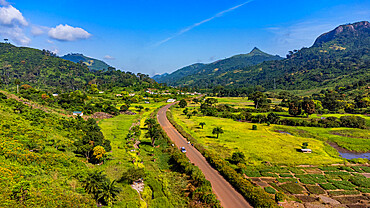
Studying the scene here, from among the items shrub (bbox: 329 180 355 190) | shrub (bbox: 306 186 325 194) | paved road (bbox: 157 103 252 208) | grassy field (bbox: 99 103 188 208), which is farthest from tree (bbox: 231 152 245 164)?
shrub (bbox: 329 180 355 190)

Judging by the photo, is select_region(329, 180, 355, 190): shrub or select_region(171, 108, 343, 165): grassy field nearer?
select_region(329, 180, 355, 190): shrub

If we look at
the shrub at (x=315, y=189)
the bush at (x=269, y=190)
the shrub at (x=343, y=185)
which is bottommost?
the shrub at (x=315, y=189)

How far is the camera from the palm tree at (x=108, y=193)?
1077 inches

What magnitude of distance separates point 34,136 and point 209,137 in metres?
48.8

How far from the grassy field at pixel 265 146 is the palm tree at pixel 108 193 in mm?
Result: 29518

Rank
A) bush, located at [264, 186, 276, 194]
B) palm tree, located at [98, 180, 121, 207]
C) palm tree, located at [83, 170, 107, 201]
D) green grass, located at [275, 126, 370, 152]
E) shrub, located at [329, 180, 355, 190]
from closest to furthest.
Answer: palm tree, located at [98, 180, 121, 207] → palm tree, located at [83, 170, 107, 201] → bush, located at [264, 186, 276, 194] → shrub, located at [329, 180, 355, 190] → green grass, located at [275, 126, 370, 152]

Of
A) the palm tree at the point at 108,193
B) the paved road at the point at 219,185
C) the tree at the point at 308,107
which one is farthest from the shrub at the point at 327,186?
the tree at the point at 308,107

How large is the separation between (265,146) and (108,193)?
4629cm

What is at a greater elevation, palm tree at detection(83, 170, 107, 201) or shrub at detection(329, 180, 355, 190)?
palm tree at detection(83, 170, 107, 201)

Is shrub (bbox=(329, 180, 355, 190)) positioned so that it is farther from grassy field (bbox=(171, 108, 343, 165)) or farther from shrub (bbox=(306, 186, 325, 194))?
grassy field (bbox=(171, 108, 343, 165))

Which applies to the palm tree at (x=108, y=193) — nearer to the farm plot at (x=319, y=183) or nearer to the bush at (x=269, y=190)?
the bush at (x=269, y=190)

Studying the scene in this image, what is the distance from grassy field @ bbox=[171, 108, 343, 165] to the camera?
48681 millimetres

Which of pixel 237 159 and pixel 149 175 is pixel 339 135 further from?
pixel 149 175

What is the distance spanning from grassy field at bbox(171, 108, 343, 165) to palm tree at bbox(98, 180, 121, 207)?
29.5 m
